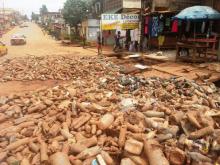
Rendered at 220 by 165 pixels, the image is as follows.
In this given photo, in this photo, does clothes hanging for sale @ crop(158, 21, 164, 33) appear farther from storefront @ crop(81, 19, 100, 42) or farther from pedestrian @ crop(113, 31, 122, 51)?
storefront @ crop(81, 19, 100, 42)

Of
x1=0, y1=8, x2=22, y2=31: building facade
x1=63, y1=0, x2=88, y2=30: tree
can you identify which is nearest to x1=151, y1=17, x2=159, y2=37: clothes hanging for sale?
x1=63, y1=0, x2=88, y2=30: tree

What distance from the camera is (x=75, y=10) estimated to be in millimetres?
33438

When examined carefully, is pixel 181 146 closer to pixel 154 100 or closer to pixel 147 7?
pixel 154 100

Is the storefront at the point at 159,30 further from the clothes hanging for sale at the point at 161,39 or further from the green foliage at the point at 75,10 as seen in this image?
the green foliage at the point at 75,10

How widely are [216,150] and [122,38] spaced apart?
19038 mm

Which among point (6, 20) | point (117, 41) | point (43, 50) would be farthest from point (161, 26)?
point (6, 20)

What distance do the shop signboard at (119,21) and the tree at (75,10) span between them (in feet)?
51.5

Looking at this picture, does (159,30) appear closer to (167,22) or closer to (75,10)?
(167,22)

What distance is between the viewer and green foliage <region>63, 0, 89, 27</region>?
3334 cm

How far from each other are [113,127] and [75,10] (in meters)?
28.7

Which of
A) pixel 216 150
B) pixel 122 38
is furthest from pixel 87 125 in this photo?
pixel 122 38

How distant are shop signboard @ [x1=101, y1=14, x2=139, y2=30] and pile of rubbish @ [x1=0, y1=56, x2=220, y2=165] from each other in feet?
28.4

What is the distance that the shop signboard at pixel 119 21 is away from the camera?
58.8ft

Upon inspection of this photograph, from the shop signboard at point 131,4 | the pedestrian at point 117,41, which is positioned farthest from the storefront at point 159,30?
the shop signboard at point 131,4
